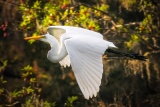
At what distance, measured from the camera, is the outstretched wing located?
1.89m

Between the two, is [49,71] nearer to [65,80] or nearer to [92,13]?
[65,80]

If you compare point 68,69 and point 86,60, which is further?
point 68,69

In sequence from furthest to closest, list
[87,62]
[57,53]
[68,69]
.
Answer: [68,69]
[57,53]
[87,62]

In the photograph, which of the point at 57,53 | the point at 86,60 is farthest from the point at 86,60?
the point at 57,53

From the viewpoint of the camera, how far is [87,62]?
2057 mm

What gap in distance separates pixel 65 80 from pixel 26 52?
77 centimetres

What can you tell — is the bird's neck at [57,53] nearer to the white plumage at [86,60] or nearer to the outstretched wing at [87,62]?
the white plumage at [86,60]

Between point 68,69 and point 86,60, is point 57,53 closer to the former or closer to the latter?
point 86,60

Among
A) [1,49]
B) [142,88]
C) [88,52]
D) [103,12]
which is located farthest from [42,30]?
[142,88]

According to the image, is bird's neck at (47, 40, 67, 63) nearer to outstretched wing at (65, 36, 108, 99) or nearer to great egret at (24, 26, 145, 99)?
great egret at (24, 26, 145, 99)

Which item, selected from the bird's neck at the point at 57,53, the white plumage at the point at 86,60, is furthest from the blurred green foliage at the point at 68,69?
the white plumage at the point at 86,60

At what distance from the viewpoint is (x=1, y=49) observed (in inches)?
208

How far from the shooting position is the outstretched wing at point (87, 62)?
1892 millimetres

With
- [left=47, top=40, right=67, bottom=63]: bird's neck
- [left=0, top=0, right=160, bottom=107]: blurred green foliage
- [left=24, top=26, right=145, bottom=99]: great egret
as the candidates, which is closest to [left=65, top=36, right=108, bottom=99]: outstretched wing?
[left=24, top=26, right=145, bottom=99]: great egret
